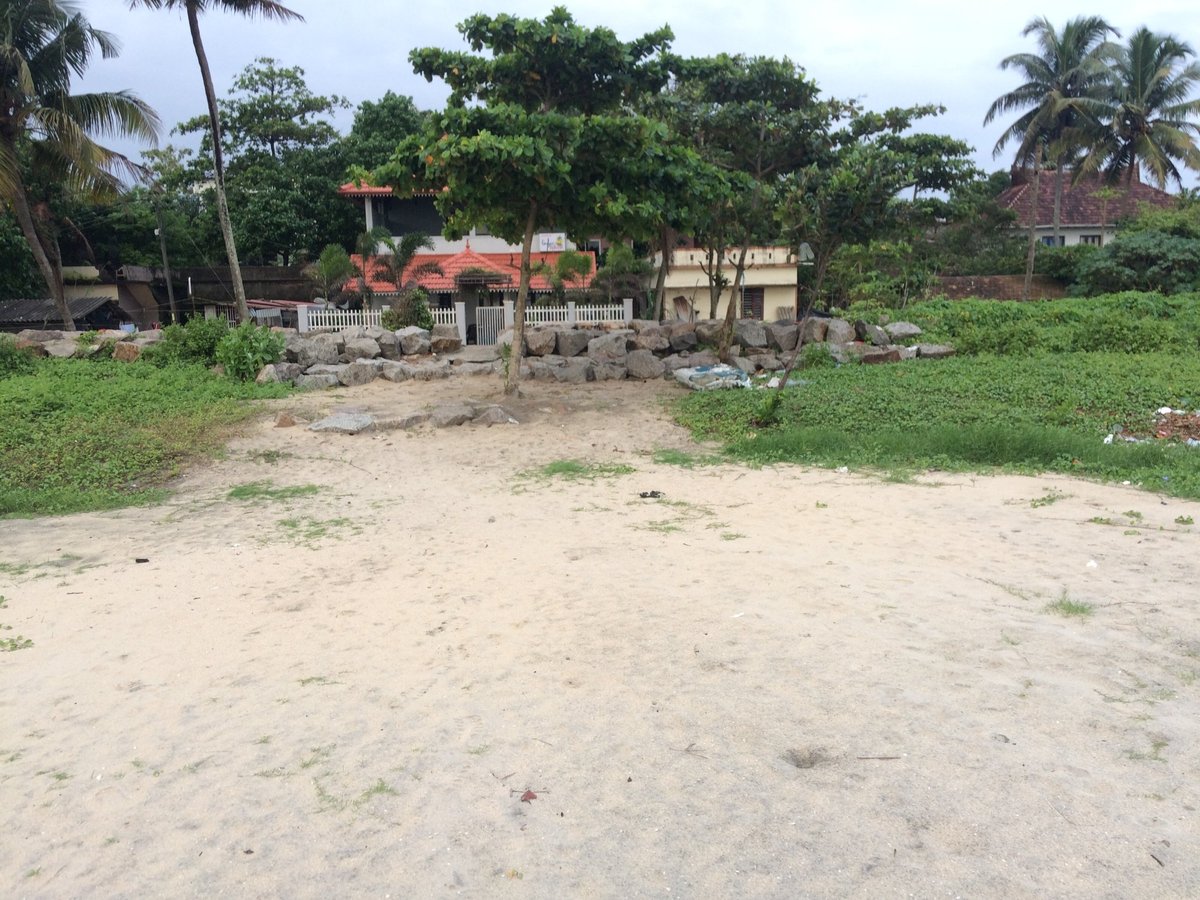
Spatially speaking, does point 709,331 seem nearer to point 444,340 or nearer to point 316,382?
point 444,340

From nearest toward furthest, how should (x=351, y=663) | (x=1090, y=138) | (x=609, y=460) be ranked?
(x=351, y=663), (x=609, y=460), (x=1090, y=138)

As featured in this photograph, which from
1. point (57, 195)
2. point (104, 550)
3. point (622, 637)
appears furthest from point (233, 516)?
point (57, 195)

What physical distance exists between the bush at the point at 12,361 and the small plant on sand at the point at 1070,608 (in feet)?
52.5

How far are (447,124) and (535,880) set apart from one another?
10.9 m

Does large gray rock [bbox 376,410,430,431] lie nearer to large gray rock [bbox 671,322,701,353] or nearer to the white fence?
large gray rock [bbox 671,322,701,353]

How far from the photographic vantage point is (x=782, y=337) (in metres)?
17.9

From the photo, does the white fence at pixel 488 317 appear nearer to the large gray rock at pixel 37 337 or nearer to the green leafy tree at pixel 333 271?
the green leafy tree at pixel 333 271

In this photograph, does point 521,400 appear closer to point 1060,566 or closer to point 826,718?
point 1060,566

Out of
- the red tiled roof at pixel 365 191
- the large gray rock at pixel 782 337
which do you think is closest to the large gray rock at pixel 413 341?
the large gray rock at pixel 782 337

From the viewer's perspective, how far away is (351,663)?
4.79 meters

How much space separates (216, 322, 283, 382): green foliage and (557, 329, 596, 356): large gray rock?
16.7 ft

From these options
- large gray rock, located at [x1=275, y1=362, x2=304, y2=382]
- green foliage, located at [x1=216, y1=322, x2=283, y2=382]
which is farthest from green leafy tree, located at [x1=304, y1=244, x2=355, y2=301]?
large gray rock, located at [x1=275, y1=362, x2=304, y2=382]

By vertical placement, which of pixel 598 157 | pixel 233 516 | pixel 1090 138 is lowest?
pixel 233 516

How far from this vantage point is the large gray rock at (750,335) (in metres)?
18.0
